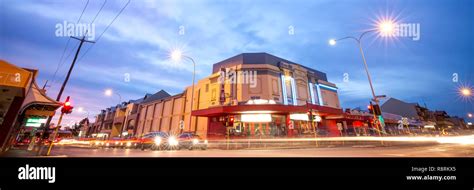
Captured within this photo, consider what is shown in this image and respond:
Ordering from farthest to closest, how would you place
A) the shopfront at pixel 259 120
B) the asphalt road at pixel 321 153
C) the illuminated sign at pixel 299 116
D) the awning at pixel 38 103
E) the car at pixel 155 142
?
the illuminated sign at pixel 299 116
the shopfront at pixel 259 120
the car at pixel 155 142
the awning at pixel 38 103
the asphalt road at pixel 321 153

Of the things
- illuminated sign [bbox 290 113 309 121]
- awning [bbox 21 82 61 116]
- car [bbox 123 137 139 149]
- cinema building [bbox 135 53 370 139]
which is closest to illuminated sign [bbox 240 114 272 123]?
cinema building [bbox 135 53 370 139]

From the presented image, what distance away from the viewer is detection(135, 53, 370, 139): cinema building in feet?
82.0

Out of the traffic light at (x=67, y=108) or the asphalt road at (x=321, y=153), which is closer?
the asphalt road at (x=321, y=153)

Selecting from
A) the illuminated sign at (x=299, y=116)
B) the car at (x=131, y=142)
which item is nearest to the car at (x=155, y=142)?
the car at (x=131, y=142)

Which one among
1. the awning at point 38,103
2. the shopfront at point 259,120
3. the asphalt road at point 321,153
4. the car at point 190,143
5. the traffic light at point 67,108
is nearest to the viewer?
the asphalt road at point 321,153

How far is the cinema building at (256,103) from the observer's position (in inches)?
984

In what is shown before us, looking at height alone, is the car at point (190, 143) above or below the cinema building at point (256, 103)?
below

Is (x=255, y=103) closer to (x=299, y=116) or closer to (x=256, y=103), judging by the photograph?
(x=256, y=103)

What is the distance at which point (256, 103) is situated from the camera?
85.3 feet

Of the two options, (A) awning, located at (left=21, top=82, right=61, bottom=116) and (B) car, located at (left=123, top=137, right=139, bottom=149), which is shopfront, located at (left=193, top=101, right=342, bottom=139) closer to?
(B) car, located at (left=123, top=137, right=139, bottom=149)

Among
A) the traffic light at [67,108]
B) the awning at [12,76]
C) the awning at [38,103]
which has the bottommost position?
the traffic light at [67,108]

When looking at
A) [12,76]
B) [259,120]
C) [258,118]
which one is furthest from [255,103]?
[12,76]

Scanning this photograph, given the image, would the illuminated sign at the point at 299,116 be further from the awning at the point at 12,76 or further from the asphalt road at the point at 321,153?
the awning at the point at 12,76
